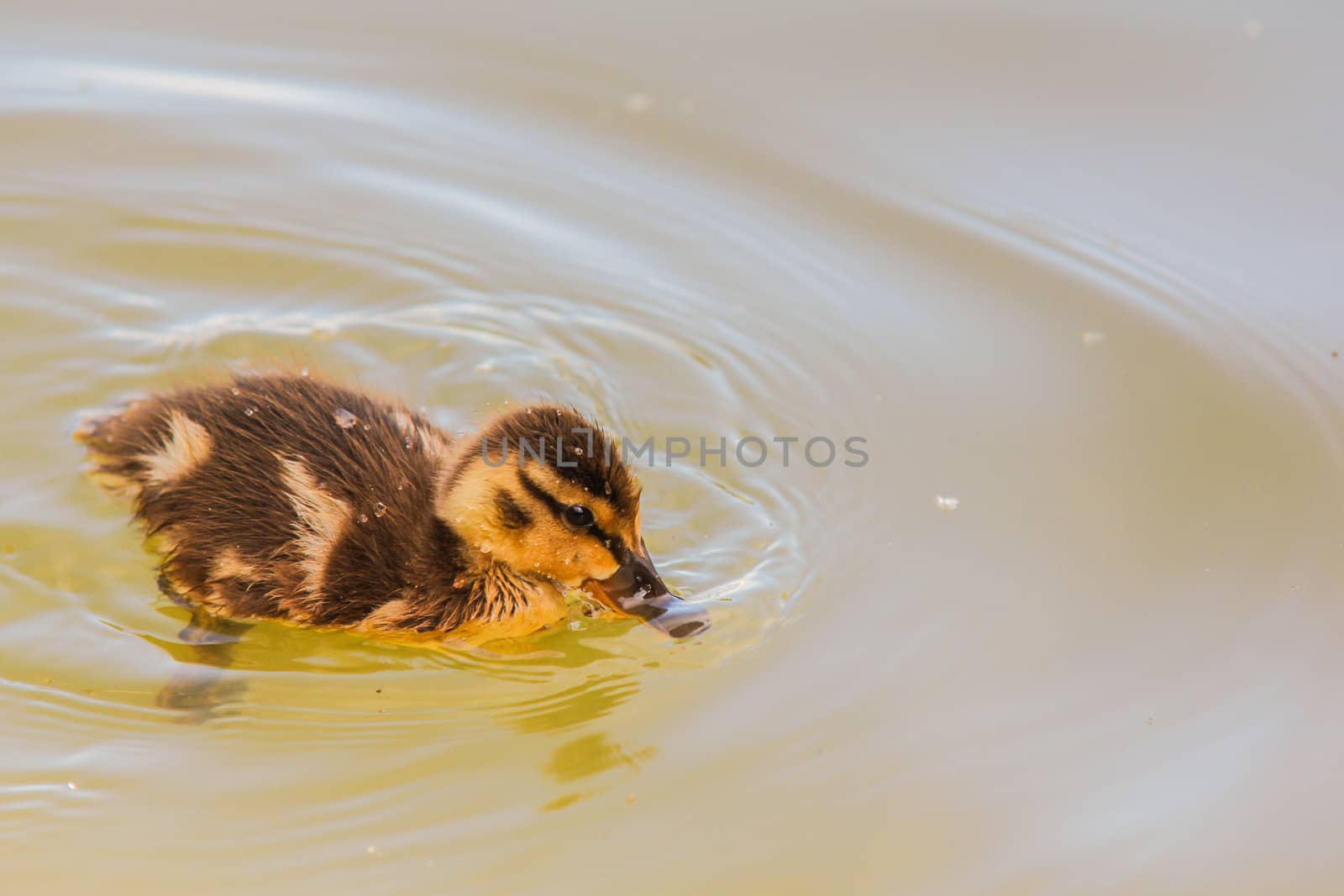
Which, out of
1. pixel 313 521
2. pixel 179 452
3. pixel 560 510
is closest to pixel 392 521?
pixel 313 521

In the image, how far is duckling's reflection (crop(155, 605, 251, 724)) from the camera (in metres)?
2.79

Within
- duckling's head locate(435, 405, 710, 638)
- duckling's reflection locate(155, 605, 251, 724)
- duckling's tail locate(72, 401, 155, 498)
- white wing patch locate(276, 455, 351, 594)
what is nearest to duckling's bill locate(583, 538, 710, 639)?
duckling's head locate(435, 405, 710, 638)

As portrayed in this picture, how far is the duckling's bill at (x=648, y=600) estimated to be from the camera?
9.45 feet

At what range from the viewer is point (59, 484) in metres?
3.37

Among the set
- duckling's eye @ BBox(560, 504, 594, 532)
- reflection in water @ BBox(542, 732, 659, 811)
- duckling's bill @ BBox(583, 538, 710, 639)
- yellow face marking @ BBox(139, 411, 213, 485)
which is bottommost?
reflection in water @ BBox(542, 732, 659, 811)

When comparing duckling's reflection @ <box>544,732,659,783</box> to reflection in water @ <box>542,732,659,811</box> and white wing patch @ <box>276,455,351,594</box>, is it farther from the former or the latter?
white wing patch @ <box>276,455,351,594</box>

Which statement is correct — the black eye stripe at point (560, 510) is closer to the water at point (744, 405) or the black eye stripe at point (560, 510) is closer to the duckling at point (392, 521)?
the duckling at point (392, 521)

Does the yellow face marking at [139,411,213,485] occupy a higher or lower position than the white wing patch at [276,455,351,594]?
higher

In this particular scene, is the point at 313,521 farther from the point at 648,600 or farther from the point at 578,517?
the point at 648,600

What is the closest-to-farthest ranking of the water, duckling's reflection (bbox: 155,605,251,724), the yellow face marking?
1. the water
2. duckling's reflection (bbox: 155,605,251,724)
3. the yellow face marking

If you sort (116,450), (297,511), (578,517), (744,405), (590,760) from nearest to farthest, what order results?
1. (590,760)
2. (578,517)
3. (297,511)
4. (116,450)
5. (744,405)

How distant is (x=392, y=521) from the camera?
2.99 m

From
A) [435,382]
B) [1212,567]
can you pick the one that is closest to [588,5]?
[435,382]

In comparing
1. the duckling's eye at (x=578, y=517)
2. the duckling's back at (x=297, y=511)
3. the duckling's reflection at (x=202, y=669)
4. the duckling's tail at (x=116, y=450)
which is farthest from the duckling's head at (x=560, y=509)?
the duckling's tail at (x=116, y=450)
